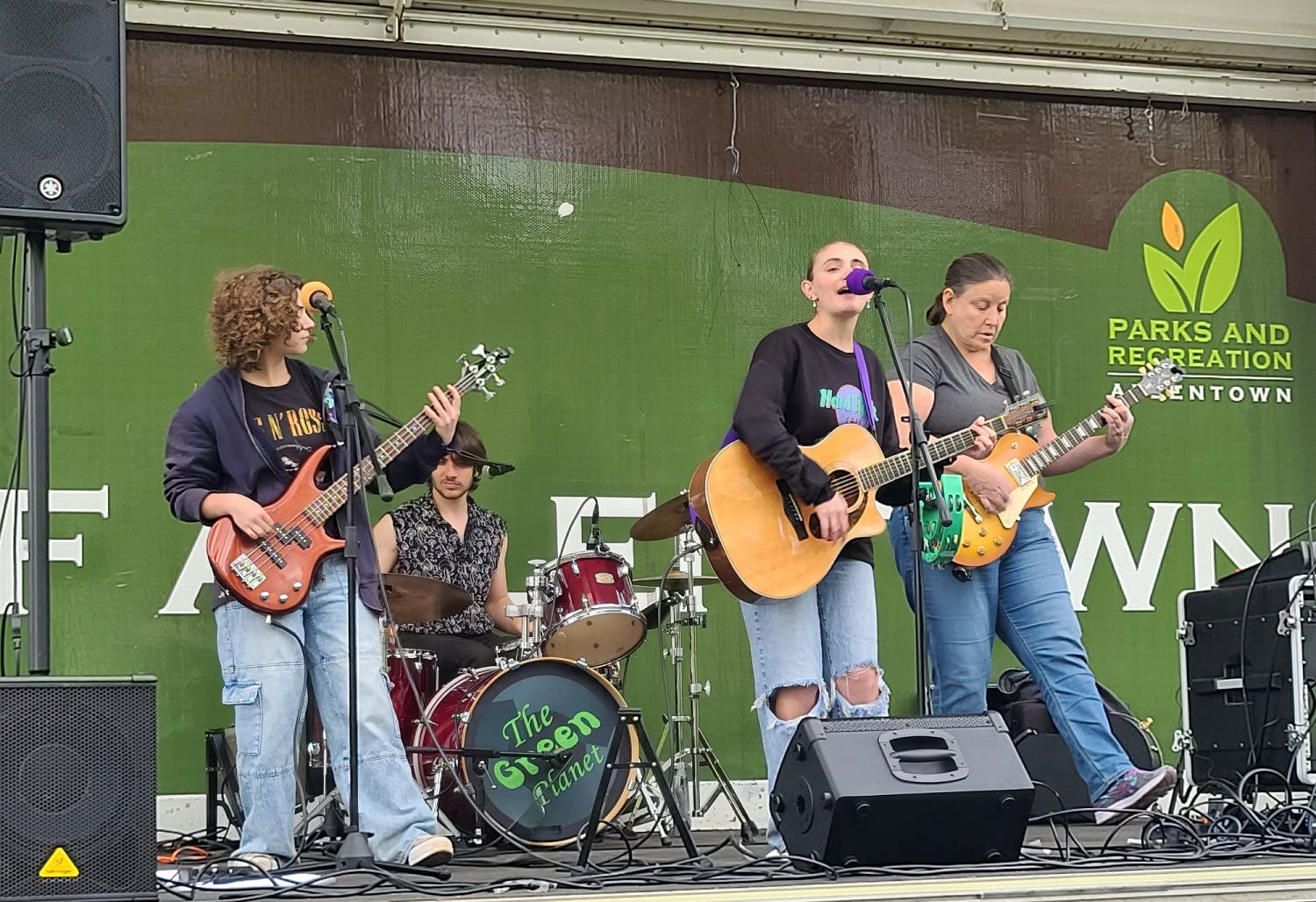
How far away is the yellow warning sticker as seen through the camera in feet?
11.0

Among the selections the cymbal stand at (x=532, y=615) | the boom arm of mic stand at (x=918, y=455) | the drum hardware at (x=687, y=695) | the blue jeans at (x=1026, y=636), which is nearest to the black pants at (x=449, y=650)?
the cymbal stand at (x=532, y=615)

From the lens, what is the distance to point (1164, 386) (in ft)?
20.2

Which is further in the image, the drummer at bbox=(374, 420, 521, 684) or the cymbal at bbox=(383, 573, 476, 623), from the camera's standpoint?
the drummer at bbox=(374, 420, 521, 684)

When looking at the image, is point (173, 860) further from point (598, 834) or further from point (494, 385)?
point (494, 385)

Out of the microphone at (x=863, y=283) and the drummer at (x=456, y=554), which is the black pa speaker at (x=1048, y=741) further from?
the microphone at (x=863, y=283)

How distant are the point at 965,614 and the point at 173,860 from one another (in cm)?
274

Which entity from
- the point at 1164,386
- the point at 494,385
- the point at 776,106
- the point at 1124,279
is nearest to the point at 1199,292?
the point at 1124,279

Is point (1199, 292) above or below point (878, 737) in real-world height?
above

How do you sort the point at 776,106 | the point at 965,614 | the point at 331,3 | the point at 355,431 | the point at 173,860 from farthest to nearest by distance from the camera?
the point at 776,106 → the point at 331,3 → the point at 965,614 → the point at 173,860 → the point at 355,431

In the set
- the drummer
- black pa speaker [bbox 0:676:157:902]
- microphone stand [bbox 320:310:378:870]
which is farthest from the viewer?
the drummer

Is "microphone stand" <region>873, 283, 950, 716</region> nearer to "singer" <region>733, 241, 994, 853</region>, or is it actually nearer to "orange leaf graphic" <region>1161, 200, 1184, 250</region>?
"singer" <region>733, 241, 994, 853</region>

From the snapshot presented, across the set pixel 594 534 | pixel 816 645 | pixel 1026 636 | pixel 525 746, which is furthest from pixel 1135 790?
pixel 594 534

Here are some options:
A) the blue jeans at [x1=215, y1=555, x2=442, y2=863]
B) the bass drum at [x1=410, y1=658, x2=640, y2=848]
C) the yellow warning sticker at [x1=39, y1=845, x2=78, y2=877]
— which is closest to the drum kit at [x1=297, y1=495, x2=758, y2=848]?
the bass drum at [x1=410, y1=658, x2=640, y2=848]

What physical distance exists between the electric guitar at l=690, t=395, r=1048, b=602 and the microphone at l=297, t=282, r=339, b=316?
3.91 feet
